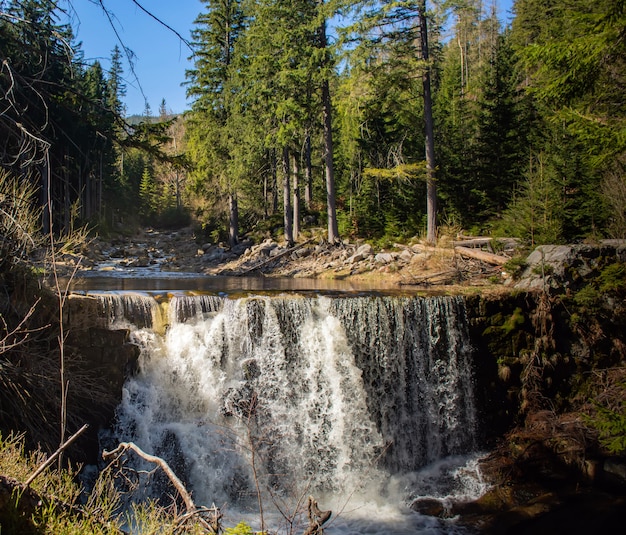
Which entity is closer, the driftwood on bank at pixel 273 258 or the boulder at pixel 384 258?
the boulder at pixel 384 258

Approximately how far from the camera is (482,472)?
343 inches

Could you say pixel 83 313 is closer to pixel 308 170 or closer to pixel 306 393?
pixel 306 393

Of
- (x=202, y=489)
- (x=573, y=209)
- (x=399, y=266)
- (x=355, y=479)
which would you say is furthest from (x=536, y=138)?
(x=202, y=489)

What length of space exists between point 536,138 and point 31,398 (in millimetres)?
21703

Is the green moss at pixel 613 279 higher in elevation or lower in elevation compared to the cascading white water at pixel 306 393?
higher

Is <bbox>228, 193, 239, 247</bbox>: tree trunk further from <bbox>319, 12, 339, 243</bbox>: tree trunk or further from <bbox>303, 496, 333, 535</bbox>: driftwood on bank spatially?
<bbox>303, 496, 333, 535</bbox>: driftwood on bank

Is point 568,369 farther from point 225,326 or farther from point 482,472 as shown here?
point 225,326

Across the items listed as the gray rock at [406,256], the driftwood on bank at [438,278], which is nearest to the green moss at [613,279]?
the driftwood on bank at [438,278]

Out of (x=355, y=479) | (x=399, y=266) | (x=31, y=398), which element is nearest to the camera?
(x=31, y=398)

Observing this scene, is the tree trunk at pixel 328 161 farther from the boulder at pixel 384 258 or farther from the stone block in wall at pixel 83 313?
the stone block in wall at pixel 83 313

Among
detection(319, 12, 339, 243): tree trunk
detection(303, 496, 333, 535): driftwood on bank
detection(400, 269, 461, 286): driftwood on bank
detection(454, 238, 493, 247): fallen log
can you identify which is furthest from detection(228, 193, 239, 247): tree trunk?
detection(303, 496, 333, 535): driftwood on bank

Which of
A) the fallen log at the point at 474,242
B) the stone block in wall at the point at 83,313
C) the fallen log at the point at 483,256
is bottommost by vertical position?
the stone block in wall at the point at 83,313

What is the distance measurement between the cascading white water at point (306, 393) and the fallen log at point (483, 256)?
4372 mm

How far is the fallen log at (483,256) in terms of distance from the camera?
1377cm
